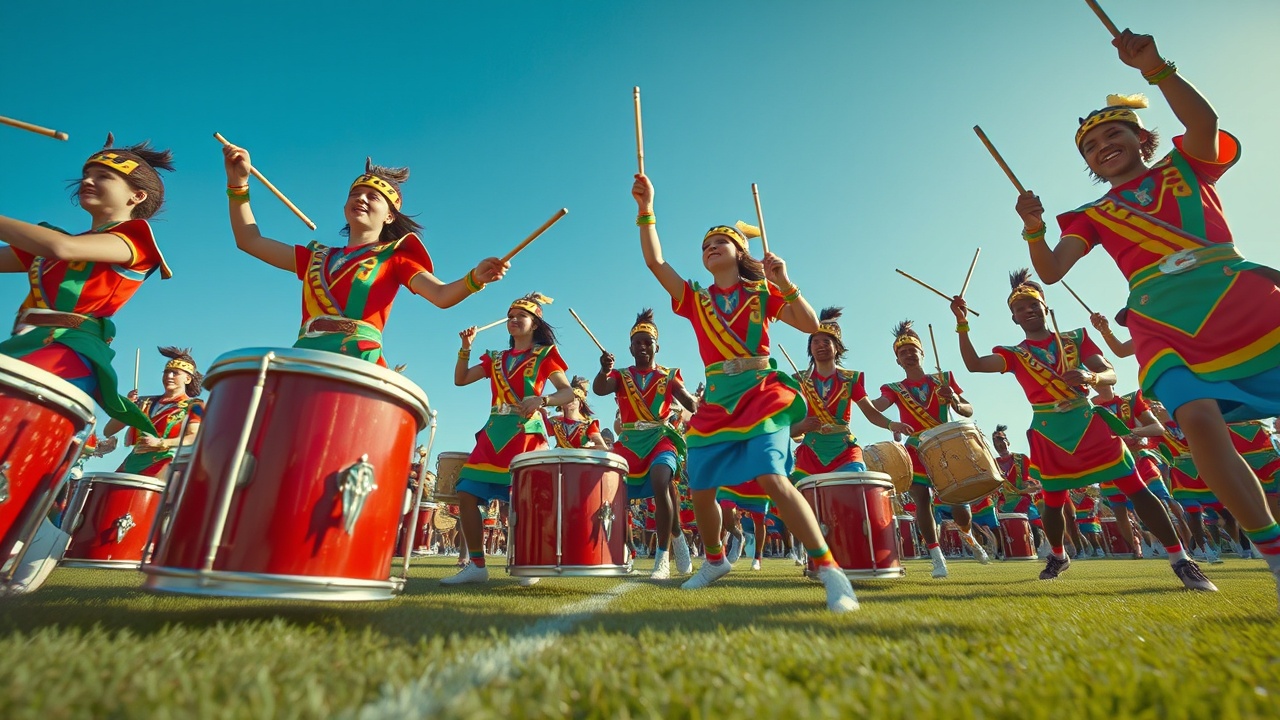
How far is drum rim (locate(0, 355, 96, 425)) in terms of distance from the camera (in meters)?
2.11

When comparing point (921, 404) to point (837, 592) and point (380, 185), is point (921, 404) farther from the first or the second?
point (380, 185)

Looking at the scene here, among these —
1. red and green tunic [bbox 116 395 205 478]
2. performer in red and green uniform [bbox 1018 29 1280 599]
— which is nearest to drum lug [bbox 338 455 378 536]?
performer in red and green uniform [bbox 1018 29 1280 599]

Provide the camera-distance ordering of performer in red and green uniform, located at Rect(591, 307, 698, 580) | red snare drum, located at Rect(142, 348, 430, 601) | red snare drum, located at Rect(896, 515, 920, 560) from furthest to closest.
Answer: red snare drum, located at Rect(896, 515, 920, 560), performer in red and green uniform, located at Rect(591, 307, 698, 580), red snare drum, located at Rect(142, 348, 430, 601)

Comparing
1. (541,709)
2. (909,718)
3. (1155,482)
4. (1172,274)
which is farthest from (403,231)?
(1155,482)

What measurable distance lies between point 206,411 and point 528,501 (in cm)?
271

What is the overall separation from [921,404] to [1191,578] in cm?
348

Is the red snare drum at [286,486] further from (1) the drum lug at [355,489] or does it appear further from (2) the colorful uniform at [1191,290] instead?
(2) the colorful uniform at [1191,290]

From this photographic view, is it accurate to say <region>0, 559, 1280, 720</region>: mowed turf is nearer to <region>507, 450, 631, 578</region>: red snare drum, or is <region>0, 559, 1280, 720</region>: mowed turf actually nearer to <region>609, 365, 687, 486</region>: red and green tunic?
<region>507, 450, 631, 578</region>: red snare drum

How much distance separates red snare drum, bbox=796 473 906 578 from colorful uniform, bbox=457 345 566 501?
8.67 feet

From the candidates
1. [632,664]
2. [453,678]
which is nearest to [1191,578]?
[632,664]

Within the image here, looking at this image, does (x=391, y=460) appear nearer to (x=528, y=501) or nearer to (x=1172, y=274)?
(x=528, y=501)

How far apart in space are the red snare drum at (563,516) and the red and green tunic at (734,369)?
1000mm

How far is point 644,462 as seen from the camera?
702 centimetres

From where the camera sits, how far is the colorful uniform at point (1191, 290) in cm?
286
